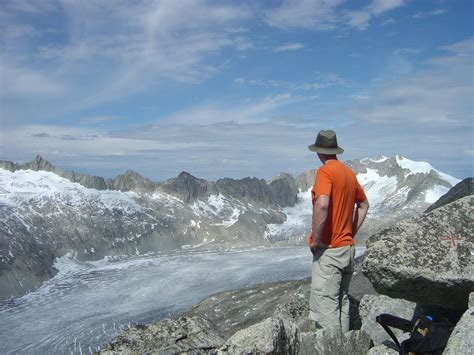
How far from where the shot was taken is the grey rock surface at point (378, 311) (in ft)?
43.6

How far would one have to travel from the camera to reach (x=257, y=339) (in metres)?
8.45

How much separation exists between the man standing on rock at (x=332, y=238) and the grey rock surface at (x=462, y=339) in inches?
136

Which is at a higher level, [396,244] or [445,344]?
[396,244]

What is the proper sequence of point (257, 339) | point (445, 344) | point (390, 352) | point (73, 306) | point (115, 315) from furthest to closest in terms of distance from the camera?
point (73, 306) < point (115, 315) < point (390, 352) < point (257, 339) < point (445, 344)

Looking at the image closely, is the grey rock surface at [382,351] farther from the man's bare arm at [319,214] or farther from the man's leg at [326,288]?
the man's bare arm at [319,214]

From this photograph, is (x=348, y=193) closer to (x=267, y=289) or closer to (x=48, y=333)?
(x=267, y=289)

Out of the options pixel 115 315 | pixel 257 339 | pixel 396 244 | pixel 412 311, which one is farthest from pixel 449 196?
pixel 115 315

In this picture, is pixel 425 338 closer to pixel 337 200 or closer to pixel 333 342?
pixel 333 342

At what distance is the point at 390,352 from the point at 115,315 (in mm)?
177785

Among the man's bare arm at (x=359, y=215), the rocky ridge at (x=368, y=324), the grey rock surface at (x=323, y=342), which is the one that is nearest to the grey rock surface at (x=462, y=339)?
the rocky ridge at (x=368, y=324)

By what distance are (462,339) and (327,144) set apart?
17.2 ft

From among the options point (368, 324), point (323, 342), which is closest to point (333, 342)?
point (323, 342)

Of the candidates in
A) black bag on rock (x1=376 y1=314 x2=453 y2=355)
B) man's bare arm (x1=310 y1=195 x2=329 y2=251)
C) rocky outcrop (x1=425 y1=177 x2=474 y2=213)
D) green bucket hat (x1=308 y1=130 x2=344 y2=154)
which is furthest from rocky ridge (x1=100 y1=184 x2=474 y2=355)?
rocky outcrop (x1=425 y1=177 x2=474 y2=213)

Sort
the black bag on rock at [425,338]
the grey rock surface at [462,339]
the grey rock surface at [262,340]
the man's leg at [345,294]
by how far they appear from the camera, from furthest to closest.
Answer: the man's leg at [345,294] → the grey rock surface at [262,340] → the black bag on rock at [425,338] → the grey rock surface at [462,339]
